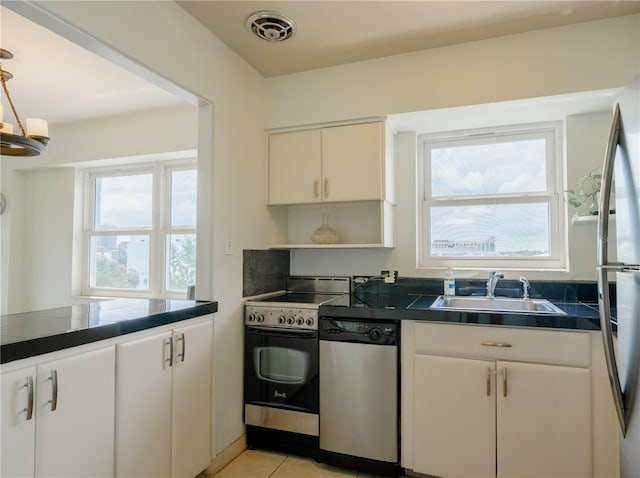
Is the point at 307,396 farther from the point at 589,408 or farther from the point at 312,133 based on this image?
the point at 312,133

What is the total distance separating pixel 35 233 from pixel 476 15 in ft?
15.0

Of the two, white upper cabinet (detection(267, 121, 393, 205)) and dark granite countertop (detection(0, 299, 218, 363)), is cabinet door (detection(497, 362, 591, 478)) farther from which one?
dark granite countertop (detection(0, 299, 218, 363))

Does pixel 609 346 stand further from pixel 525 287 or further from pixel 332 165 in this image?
pixel 332 165

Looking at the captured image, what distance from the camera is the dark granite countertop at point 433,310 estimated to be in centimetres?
182

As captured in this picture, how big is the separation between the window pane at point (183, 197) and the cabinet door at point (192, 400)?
1.92 metres

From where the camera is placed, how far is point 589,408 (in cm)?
177

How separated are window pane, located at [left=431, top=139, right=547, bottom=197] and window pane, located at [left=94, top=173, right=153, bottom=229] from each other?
111 inches

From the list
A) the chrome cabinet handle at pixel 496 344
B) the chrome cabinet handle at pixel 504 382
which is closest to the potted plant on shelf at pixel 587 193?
the chrome cabinet handle at pixel 496 344

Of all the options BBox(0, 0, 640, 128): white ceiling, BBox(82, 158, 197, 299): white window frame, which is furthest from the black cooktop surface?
BBox(0, 0, 640, 128): white ceiling

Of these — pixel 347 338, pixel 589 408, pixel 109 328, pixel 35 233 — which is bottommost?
pixel 589 408

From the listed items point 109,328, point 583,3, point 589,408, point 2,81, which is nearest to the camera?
point 109,328

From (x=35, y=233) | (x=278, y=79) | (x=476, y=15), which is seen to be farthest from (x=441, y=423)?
(x=35, y=233)

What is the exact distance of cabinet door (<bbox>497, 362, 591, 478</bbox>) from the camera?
1.78 meters

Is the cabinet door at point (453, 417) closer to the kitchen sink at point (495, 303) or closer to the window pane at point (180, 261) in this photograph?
the kitchen sink at point (495, 303)
